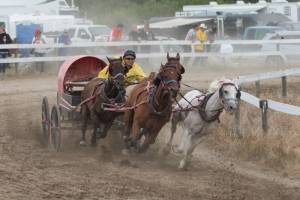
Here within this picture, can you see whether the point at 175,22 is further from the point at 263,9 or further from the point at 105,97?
the point at 105,97

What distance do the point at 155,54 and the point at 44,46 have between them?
3.75m

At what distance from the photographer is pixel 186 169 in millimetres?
9227

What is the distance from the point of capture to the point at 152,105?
9.16 m

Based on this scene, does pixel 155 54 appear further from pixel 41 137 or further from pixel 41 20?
pixel 41 20

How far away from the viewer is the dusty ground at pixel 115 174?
7582 millimetres

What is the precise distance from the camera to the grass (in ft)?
30.9

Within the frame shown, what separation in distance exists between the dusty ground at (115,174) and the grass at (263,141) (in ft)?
0.77

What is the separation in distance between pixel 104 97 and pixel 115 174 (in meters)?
1.70

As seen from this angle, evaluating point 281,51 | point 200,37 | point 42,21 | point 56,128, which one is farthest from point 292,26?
point 56,128

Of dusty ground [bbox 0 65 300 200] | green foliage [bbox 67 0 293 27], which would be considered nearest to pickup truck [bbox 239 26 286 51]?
dusty ground [bbox 0 65 300 200]

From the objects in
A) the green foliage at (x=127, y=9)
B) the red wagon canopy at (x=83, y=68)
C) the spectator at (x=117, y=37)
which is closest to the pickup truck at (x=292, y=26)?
the spectator at (x=117, y=37)

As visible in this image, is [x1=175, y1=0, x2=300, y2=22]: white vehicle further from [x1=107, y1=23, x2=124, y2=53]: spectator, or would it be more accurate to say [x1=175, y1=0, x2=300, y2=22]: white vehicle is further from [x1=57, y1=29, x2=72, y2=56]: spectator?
[x1=57, y1=29, x2=72, y2=56]: spectator

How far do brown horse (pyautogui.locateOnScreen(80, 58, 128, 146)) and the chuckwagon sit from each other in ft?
1.01

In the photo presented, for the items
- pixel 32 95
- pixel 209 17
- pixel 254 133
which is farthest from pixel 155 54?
pixel 209 17
